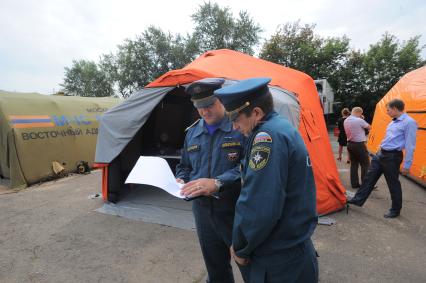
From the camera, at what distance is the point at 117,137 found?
15.7 feet

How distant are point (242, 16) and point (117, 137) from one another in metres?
25.3

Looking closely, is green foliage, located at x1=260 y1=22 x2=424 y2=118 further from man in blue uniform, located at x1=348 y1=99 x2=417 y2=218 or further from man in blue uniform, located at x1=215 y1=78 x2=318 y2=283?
man in blue uniform, located at x1=215 y1=78 x2=318 y2=283

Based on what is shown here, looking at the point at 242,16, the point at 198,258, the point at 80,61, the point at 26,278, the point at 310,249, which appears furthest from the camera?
the point at 80,61

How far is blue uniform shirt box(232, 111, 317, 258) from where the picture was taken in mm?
1222

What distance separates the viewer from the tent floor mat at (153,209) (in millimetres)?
4453

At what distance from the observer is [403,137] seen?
13.2 ft

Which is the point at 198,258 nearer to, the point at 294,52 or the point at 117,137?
the point at 117,137

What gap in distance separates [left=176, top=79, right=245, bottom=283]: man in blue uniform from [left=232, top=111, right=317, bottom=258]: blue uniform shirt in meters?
0.56

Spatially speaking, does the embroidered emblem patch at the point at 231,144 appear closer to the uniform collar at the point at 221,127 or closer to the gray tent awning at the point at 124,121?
the uniform collar at the point at 221,127

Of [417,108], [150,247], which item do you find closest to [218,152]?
[150,247]

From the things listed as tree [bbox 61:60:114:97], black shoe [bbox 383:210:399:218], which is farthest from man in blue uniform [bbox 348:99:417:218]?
tree [bbox 61:60:114:97]

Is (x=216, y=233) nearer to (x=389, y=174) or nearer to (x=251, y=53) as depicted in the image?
(x=389, y=174)

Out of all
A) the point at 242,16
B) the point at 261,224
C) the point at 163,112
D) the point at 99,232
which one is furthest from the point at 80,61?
the point at 261,224

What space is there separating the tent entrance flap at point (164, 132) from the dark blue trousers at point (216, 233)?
13.0ft
